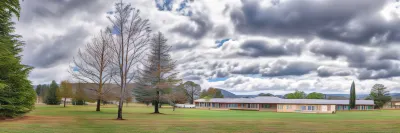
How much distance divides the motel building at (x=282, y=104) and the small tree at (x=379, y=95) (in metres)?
18.6

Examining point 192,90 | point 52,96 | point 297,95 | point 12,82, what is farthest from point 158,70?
point 297,95

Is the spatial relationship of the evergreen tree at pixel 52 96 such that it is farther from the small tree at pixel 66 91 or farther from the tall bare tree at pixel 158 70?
the tall bare tree at pixel 158 70

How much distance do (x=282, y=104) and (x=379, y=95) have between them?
183ft

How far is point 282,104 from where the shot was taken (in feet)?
232

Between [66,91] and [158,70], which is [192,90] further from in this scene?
[158,70]

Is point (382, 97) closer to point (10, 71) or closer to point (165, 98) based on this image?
point (165, 98)

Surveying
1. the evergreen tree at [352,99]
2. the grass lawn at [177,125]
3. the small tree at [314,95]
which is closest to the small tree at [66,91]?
the grass lawn at [177,125]

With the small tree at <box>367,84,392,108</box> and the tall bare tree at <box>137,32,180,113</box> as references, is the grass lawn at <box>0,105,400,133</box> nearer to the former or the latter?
the tall bare tree at <box>137,32,180,113</box>

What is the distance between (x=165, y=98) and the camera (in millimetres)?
46688

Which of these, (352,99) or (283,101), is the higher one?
(352,99)

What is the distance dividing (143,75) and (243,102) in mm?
40453

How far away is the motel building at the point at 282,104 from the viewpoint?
220 feet

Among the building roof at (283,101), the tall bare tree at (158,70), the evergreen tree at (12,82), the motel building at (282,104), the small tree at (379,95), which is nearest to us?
the evergreen tree at (12,82)

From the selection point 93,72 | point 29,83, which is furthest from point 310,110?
point 29,83
